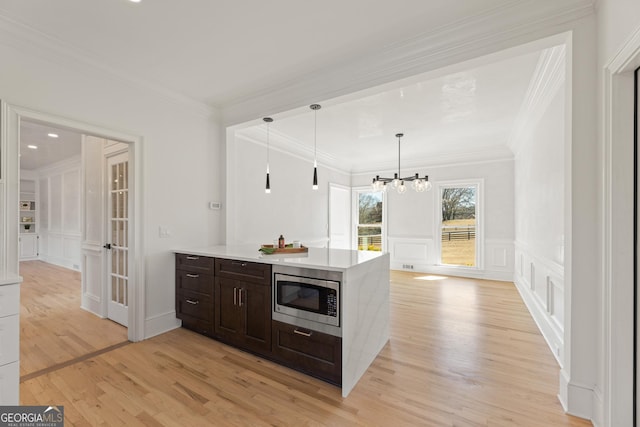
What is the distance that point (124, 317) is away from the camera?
3.33m

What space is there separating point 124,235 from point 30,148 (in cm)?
448

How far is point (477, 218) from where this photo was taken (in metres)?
6.03

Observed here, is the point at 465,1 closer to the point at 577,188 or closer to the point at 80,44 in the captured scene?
the point at 577,188

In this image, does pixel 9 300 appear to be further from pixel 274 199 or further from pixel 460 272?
pixel 460 272

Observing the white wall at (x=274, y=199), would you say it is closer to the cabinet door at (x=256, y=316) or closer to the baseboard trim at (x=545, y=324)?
the cabinet door at (x=256, y=316)

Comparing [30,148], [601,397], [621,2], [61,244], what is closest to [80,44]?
[621,2]

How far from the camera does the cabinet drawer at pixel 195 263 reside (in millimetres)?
2938

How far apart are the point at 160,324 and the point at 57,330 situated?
3.90 feet

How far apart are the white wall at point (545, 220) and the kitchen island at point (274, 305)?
158 cm

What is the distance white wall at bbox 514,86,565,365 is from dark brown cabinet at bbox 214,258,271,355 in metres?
2.54

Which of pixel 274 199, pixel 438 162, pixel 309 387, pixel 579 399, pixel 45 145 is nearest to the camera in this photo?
pixel 579 399

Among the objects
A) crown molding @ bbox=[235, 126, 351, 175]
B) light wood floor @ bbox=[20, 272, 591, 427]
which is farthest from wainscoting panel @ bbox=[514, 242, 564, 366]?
crown molding @ bbox=[235, 126, 351, 175]

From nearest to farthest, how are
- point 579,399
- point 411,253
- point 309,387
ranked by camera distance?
point 579,399 < point 309,387 < point 411,253

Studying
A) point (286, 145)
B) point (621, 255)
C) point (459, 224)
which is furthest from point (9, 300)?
point (459, 224)
